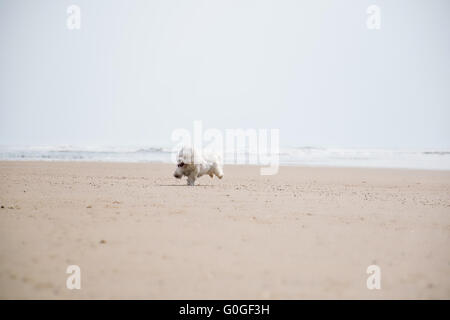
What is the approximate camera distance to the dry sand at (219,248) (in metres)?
4.53

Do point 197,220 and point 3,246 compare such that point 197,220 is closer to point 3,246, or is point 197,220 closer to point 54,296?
point 3,246

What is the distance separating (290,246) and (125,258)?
2.27 m

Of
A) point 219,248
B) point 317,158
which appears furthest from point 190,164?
point 317,158

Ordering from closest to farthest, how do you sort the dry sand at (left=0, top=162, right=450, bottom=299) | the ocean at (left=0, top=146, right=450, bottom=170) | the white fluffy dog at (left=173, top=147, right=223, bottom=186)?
the dry sand at (left=0, top=162, right=450, bottom=299) → the white fluffy dog at (left=173, top=147, right=223, bottom=186) → the ocean at (left=0, top=146, right=450, bottom=170)

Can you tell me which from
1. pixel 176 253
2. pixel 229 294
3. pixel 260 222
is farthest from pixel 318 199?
pixel 229 294

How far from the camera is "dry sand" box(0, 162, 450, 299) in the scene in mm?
4531

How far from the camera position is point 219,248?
233 inches

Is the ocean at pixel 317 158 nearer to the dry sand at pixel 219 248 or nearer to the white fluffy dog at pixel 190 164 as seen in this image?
the white fluffy dog at pixel 190 164

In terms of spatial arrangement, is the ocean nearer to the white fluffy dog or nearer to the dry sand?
the white fluffy dog

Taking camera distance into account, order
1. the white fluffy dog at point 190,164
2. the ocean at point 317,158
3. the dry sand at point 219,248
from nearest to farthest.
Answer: the dry sand at point 219,248, the white fluffy dog at point 190,164, the ocean at point 317,158

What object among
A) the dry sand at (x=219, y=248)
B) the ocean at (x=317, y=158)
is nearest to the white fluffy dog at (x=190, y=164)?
the dry sand at (x=219, y=248)

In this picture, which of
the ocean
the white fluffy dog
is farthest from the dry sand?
the ocean

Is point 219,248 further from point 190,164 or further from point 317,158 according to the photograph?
point 317,158
